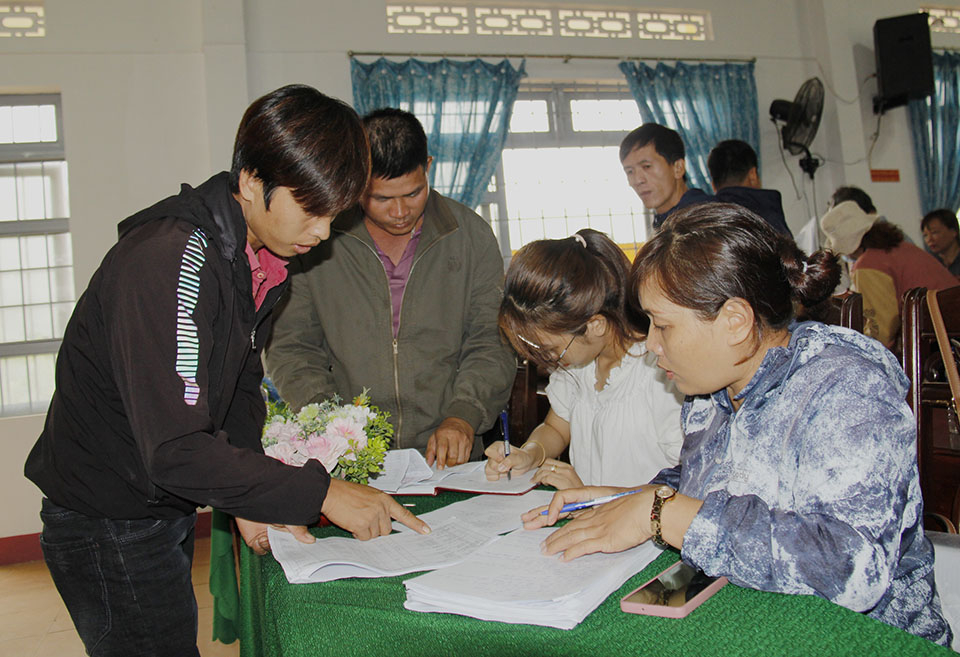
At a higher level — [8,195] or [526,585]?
[8,195]

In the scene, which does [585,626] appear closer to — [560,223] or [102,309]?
[102,309]

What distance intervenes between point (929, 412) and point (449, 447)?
1.10 meters

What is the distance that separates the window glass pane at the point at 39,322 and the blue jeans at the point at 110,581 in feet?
13.9

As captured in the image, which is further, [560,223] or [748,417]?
[560,223]

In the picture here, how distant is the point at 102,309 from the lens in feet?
3.88

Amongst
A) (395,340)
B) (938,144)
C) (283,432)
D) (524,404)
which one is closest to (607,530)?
(283,432)

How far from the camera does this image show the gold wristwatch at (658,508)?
0.97m

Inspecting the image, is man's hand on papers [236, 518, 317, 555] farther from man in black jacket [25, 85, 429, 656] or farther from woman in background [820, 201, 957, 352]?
woman in background [820, 201, 957, 352]

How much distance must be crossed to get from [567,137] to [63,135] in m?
3.76

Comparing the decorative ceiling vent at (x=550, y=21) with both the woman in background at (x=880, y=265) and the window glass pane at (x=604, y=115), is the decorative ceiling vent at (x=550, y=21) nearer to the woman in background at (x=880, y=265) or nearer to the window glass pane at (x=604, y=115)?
the window glass pane at (x=604, y=115)

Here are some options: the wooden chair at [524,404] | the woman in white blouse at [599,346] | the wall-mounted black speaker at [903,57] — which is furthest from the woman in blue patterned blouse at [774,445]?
the wall-mounted black speaker at [903,57]

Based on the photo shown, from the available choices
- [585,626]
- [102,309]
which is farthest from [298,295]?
[585,626]

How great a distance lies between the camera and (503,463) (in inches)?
66.3

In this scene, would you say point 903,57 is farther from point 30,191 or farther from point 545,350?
point 30,191
